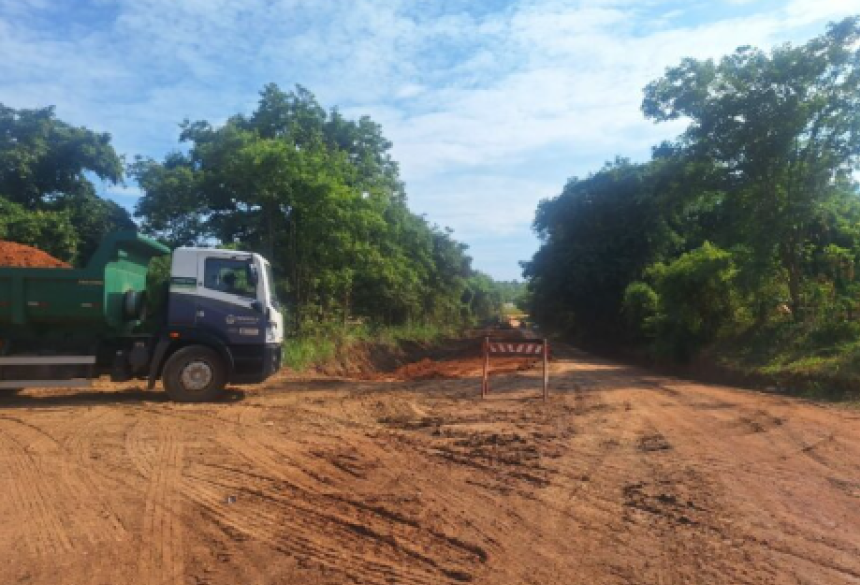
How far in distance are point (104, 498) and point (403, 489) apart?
8.60 feet

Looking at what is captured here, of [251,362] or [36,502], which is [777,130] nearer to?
[251,362]

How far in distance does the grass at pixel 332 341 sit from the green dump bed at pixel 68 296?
291 inches

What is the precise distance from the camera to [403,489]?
248 inches

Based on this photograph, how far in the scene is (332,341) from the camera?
76.4ft

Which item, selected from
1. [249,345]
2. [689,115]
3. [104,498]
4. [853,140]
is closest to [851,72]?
[853,140]

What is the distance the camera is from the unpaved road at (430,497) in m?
4.52

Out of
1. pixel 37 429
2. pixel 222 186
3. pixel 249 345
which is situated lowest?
pixel 37 429

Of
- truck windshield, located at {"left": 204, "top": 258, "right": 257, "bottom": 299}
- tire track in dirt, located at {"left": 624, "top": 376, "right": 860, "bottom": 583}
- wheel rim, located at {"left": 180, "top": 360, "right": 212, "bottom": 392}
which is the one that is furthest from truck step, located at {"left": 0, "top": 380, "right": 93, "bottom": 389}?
tire track in dirt, located at {"left": 624, "top": 376, "right": 860, "bottom": 583}

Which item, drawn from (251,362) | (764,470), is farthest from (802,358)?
(251,362)

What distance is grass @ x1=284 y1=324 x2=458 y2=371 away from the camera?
776 inches

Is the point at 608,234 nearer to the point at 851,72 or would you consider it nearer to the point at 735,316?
the point at 735,316

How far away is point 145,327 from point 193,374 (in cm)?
131

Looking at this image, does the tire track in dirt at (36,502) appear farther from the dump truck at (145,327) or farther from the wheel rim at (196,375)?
the wheel rim at (196,375)

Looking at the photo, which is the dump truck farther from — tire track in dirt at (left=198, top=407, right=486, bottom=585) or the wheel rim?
tire track in dirt at (left=198, top=407, right=486, bottom=585)
